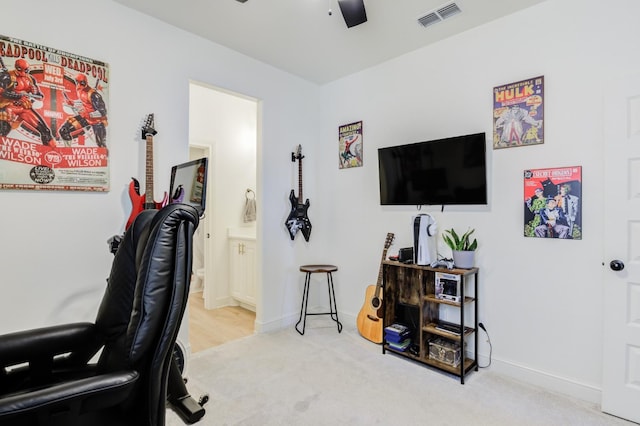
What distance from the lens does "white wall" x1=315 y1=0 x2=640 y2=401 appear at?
7.13 ft

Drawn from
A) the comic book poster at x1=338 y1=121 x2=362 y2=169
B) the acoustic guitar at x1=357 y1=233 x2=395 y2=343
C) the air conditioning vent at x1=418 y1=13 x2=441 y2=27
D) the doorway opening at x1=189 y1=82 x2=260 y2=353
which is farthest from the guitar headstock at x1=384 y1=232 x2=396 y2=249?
the air conditioning vent at x1=418 y1=13 x2=441 y2=27

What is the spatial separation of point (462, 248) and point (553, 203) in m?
0.68

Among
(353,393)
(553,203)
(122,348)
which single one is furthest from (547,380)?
(122,348)

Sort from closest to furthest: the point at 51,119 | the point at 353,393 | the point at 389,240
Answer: the point at 51,119
the point at 353,393
the point at 389,240

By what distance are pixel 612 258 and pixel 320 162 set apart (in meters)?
2.72

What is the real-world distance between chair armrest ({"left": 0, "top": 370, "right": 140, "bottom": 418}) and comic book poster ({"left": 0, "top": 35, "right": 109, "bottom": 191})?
1.59 meters

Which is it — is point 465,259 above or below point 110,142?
below

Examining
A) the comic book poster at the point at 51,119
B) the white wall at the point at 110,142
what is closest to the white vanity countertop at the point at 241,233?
the white wall at the point at 110,142

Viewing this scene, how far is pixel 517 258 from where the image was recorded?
249 centimetres

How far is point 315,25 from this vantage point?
2682 mm

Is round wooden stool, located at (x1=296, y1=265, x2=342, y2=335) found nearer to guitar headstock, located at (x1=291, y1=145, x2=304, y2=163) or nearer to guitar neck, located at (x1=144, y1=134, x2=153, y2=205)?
guitar headstock, located at (x1=291, y1=145, x2=304, y2=163)

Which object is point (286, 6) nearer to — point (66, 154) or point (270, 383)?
point (66, 154)

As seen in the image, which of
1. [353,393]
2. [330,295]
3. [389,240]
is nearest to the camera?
[353,393]

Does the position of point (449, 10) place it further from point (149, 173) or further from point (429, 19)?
point (149, 173)
